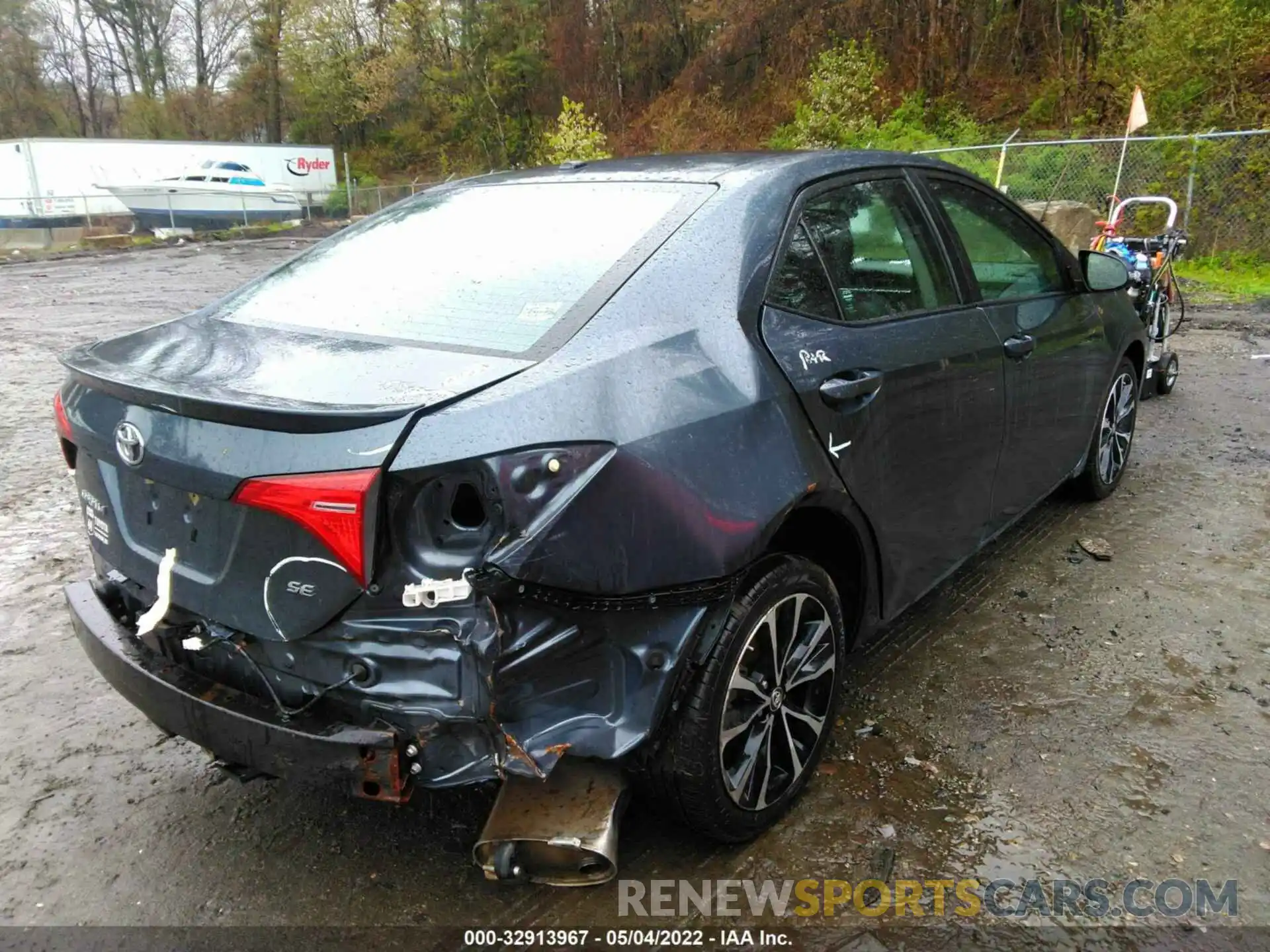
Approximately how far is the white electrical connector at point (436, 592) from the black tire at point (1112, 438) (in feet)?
11.7

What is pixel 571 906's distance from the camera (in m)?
2.29

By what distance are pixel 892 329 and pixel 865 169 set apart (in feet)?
1.98

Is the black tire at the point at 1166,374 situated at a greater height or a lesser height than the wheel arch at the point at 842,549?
lesser

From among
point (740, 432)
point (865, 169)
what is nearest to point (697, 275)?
point (740, 432)

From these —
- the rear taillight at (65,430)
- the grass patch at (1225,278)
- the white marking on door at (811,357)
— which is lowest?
the grass patch at (1225,278)

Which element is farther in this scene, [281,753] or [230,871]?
[230,871]

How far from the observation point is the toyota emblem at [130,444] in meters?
2.13

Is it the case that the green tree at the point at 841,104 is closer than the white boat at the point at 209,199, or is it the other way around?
the green tree at the point at 841,104

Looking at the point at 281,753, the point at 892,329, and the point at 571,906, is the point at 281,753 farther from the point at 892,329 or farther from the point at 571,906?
the point at 892,329

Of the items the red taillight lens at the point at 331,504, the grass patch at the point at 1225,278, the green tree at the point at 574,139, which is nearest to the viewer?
the red taillight lens at the point at 331,504

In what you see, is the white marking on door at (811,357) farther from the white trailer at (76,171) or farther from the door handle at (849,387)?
the white trailer at (76,171)

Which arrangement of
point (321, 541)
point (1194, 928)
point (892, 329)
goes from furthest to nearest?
point (892, 329)
point (1194, 928)
point (321, 541)

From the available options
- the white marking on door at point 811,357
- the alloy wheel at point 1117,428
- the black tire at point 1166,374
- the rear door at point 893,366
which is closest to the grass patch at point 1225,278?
the black tire at point 1166,374

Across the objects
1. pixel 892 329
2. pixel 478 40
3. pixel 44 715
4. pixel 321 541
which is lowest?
pixel 44 715
